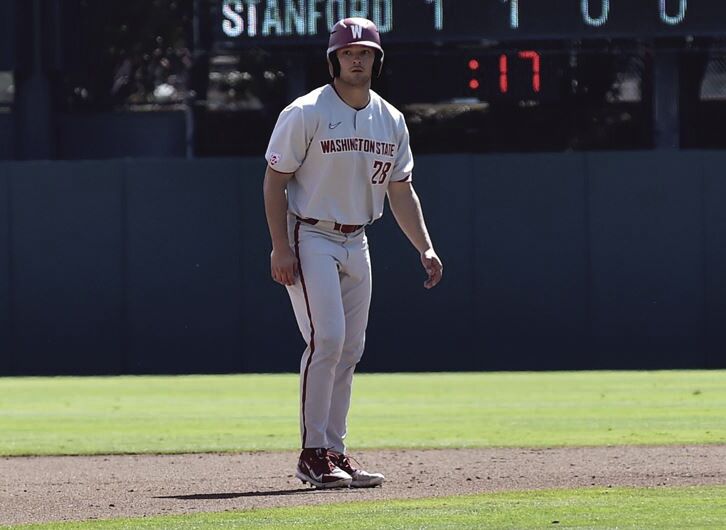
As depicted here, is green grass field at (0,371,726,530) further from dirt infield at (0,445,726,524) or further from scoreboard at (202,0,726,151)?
scoreboard at (202,0,726,151)

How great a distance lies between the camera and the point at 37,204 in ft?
51.9

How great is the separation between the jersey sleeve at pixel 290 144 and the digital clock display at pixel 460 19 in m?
8.01

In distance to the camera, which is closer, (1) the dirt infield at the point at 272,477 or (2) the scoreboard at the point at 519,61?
(1) the dirt infield at the point at 272,477

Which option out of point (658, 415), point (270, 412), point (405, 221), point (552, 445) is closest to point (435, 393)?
point (270, 412)

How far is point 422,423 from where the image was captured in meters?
9.70

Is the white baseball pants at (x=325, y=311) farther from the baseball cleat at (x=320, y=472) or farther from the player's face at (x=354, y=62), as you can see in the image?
the player's face at (x=354, y=62)

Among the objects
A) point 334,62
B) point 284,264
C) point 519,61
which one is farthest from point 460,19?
point 284,264

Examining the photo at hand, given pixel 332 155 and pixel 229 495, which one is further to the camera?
pixel 332 155

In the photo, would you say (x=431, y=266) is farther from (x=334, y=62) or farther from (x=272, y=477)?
(x=272, y=477)

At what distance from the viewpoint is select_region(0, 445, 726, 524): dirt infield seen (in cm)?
582

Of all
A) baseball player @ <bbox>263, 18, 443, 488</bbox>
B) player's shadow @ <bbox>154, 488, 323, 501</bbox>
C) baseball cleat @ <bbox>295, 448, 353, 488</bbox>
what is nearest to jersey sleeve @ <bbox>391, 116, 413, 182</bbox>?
baseball player @ <bbox>263, 18, 443, 488</bbox>

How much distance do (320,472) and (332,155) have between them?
1.22 metres

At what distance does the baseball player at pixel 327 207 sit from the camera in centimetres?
629

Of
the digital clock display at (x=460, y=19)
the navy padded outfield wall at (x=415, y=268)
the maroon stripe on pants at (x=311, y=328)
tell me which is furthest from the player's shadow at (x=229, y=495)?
the navy padded outfield wall at (x=415, y=268)
